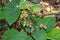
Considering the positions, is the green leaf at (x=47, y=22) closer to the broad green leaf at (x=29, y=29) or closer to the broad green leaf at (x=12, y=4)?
the broad green leaf at (x=29, y=29)

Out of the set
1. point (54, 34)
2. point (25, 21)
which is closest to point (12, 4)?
point (25, 21)

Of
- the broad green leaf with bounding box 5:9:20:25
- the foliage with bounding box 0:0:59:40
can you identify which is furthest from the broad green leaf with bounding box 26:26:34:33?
the broad green leaf with bounding box 5:9:20:25


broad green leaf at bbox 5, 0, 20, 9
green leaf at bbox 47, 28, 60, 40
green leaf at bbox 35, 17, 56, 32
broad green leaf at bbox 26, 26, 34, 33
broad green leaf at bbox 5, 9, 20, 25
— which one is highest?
broad green leaf at bbox 5, 0, 20, 9

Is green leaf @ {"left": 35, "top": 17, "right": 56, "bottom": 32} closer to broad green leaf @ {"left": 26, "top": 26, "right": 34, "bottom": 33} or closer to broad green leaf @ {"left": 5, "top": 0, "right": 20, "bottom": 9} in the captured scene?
broad green leaf @ {"left": 26, "top": 26, "right": 34, "bottom": 33}

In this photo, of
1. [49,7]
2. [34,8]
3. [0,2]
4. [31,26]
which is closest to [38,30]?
[31,26]

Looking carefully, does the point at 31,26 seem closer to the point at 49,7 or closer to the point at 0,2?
the point at 0,2

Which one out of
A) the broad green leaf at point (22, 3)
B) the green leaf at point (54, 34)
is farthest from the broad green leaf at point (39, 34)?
the broad green leaf at point (22, 3)

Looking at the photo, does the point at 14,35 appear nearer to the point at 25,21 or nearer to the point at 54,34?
the point at 25,21
